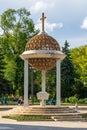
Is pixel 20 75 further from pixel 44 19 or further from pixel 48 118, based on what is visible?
pixel 48 118

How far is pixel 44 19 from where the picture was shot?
37.8m

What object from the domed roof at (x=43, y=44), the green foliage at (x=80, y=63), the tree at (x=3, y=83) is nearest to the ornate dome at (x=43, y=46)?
the domed roof at (x=43, y=44)

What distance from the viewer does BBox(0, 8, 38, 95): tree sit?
2579 inches

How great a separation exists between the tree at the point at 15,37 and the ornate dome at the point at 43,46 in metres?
28.1

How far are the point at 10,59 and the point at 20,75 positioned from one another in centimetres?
273

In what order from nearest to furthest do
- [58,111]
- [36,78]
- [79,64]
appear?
[58,111] → [36,78] → [79,64]

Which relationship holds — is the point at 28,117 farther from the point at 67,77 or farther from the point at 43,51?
the point at 67,77

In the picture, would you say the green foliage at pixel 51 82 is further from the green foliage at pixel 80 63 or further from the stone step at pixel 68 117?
the stone step at pixel 68 117

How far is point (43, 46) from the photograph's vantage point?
118 ft

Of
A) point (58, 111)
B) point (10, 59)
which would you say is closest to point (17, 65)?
point (10, 59)

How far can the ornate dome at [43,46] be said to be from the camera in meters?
36.0

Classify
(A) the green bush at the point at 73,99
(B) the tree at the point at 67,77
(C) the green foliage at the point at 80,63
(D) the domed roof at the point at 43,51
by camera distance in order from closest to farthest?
(D) the domed roof at the point at 43,51, (A) the green bush at the point at 73,99, (B) the tree at the point at 67,77, (C) the green foliage at the point at 80,63

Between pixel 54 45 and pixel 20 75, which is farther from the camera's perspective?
pixel 20 75

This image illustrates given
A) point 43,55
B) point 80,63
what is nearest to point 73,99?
point 80,63
